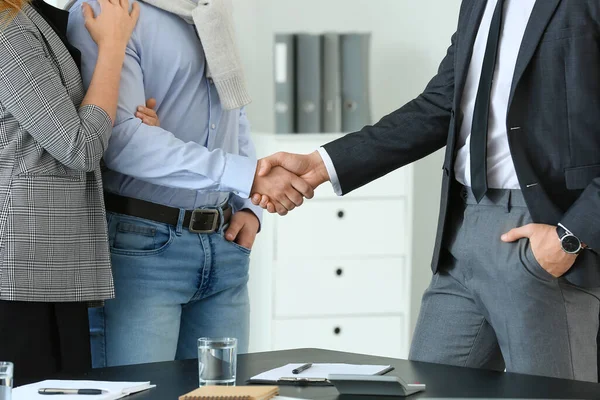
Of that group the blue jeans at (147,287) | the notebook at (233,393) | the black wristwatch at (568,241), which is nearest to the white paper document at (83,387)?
the notebook at (233,393)

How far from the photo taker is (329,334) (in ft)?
12.4

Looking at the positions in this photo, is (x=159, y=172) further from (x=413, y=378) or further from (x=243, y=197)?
(x=413, y=378)

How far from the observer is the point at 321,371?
159 cm

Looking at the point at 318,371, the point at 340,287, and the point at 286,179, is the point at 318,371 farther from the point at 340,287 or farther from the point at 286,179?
the point at 340,287

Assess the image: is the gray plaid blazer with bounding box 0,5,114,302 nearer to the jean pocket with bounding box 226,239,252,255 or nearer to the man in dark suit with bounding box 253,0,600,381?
the jean pocket with bounding box 226,239,252,255

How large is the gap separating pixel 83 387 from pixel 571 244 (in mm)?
941

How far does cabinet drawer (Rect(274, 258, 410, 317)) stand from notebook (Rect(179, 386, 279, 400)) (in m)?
2.29

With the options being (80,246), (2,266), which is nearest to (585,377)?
(80,246)

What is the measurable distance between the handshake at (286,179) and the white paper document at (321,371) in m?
0.78

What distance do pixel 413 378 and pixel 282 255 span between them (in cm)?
219

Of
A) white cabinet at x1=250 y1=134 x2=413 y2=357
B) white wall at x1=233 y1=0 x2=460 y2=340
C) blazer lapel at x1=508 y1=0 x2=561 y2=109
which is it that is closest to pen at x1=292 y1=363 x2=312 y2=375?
blazer lapel at x1=508 y1=0 x2=561 y2=109

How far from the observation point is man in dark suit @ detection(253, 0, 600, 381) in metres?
1.82

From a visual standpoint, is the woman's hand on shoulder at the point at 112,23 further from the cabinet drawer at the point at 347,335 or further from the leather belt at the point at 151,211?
the cabinet drawer at the point at 347,335

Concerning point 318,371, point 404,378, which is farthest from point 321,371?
point 404,378
